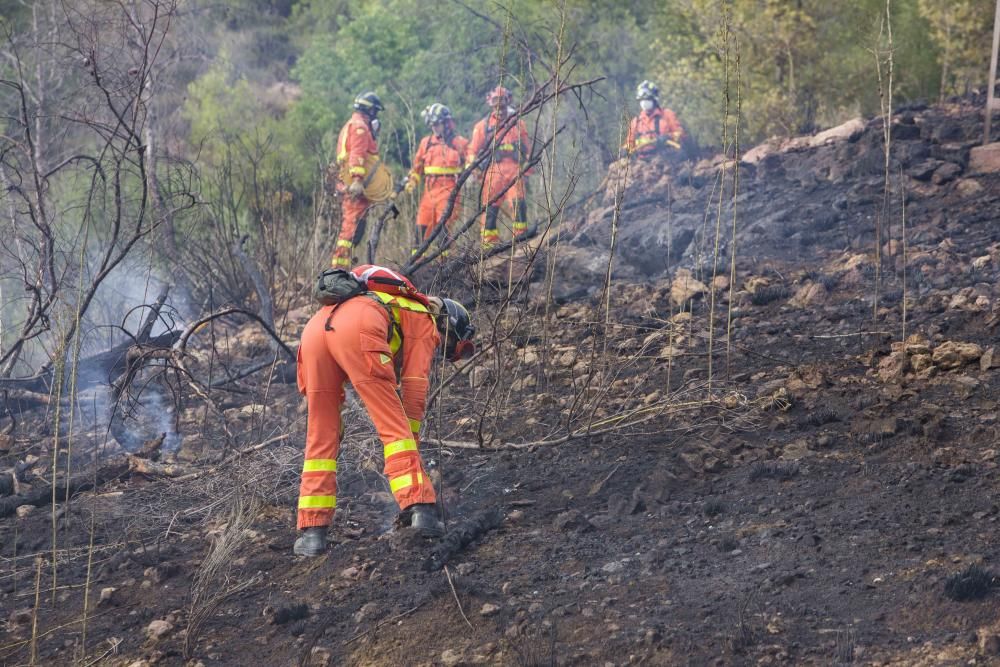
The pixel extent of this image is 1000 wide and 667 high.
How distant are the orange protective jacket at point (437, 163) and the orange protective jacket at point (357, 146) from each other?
21.9 inches

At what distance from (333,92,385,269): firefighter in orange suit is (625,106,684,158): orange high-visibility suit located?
433cm

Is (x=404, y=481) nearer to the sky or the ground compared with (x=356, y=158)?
nearer to the ground

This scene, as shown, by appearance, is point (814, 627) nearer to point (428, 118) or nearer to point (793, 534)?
point (793, 534)

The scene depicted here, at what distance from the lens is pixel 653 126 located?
14.3m

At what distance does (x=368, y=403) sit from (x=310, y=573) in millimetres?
812

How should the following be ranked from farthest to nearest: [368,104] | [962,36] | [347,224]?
[962,36]
[368,104]
[347,224]

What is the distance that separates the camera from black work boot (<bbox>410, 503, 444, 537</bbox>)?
477cm

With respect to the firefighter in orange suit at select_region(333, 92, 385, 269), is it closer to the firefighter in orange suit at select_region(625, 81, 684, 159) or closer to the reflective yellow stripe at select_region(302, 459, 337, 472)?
the firefighter in orange suit at select_region(625, 81, 684, 159)

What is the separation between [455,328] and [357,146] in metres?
5.92

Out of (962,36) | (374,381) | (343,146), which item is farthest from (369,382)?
(962,36)

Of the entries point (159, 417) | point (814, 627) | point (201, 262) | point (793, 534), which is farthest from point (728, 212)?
point (814, 627)

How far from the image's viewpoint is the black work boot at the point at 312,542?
16.0 feet

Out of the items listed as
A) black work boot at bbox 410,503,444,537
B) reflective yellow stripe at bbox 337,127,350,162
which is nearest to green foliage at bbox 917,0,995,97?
reflective yellow stripe at bbox 337,127,350,162

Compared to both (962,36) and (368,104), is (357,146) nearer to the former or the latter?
(368,104)
